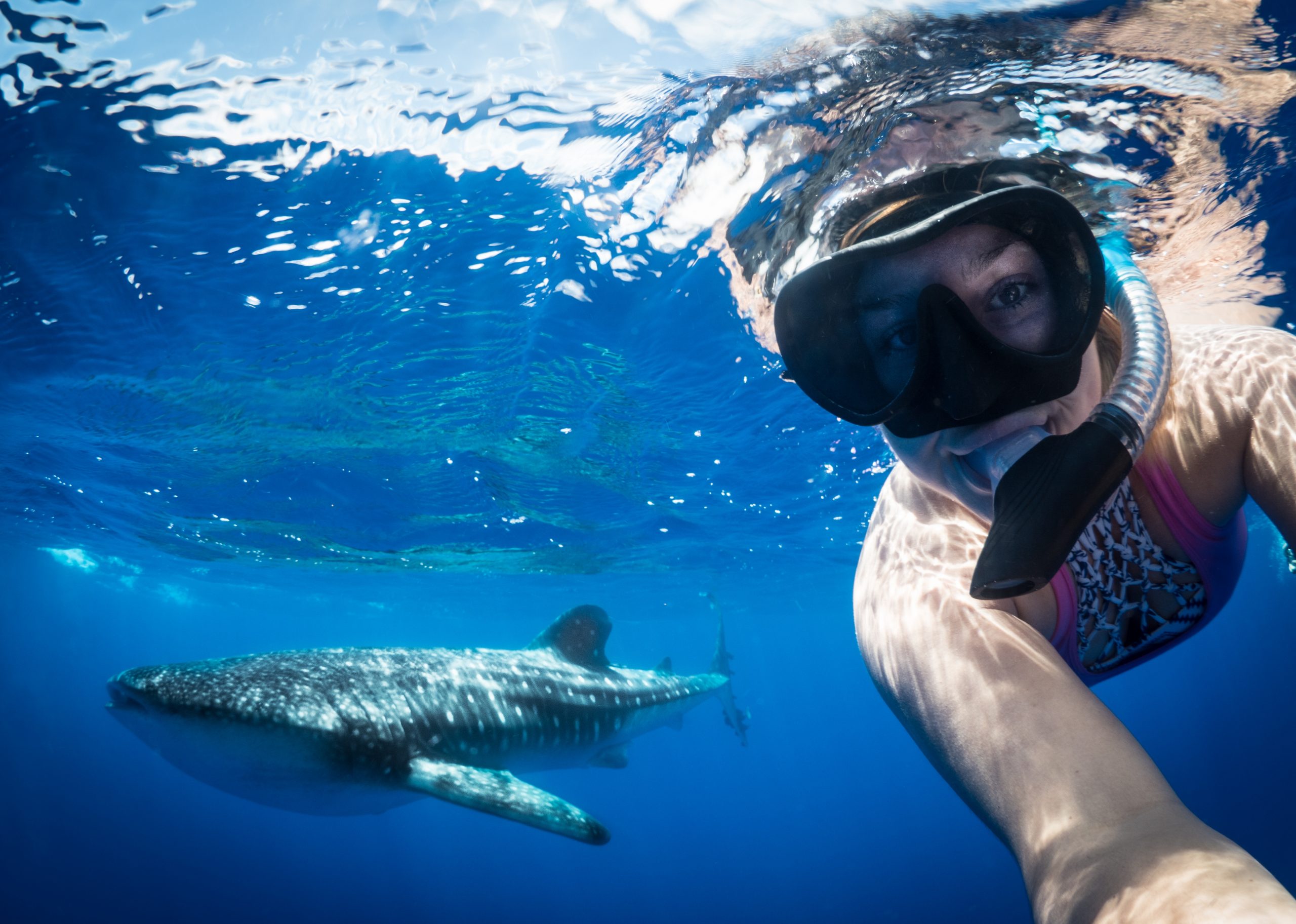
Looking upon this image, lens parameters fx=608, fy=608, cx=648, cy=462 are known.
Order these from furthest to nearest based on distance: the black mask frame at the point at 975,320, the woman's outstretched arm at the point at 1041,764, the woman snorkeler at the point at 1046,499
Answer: the black mask frame at the point at 975,320
the woman snorkeler at the point at 1046,499
the woman's outstretched arm at the point at 1041,764

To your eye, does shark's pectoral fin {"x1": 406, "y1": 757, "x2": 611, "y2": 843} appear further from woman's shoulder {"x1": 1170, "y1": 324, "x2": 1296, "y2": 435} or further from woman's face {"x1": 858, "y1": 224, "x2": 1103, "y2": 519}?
woman's shoulder {"x1": 1170, "y1": 324, "x2": 1296, "y2": 435}

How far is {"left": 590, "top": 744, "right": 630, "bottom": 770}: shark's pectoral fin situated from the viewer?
385 inches

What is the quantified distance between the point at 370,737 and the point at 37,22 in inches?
261

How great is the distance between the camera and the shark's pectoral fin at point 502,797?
5.09 metres

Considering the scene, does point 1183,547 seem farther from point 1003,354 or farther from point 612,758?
point 612,758

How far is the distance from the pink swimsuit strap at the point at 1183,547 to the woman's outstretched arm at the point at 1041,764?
→ 16.0 inches

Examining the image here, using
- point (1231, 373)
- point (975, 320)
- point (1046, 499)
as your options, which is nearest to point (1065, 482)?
point (1046, 499)

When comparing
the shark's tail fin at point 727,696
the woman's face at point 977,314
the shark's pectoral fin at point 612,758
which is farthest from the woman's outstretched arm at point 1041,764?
the shark's tail fin at point 727,696

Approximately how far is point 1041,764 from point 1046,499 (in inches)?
27.1

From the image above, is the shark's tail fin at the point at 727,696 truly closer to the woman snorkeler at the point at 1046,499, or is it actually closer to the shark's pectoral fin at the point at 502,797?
the shark's pectoral fin at the point at 502,797

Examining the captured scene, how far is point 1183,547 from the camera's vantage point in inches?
93.1

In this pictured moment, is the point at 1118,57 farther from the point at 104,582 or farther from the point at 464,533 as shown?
the point at 104,582

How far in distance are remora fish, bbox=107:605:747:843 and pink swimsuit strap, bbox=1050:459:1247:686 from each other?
13.4 ft

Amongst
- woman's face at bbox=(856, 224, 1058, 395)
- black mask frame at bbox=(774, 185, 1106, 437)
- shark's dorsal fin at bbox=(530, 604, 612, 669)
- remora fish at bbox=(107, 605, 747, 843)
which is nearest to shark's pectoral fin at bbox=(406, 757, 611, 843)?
remora fish at bbox=(107, 605, 747, 843)
